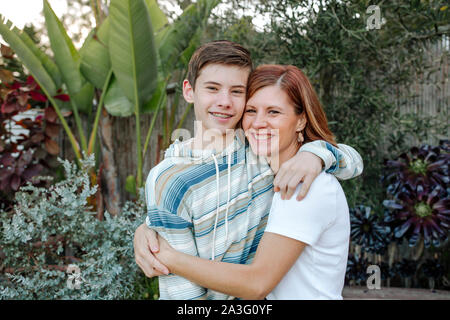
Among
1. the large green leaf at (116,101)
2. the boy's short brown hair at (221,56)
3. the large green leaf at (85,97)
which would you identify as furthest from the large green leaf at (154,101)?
the boy's short brown hair at (221,56)

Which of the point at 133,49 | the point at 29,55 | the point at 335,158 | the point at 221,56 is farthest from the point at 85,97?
the point at 335,158

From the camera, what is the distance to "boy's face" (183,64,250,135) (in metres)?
1.76

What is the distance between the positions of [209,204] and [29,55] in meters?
3.31

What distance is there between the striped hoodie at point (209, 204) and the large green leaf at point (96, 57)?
300 centimetres

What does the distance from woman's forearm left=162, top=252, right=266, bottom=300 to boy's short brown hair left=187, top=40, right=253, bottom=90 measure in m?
0.86

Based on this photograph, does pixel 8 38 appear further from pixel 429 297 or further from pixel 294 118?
pixel 429 297

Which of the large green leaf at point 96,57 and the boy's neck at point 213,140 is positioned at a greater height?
the large green leaf at point 96,57

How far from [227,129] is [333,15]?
2.07m

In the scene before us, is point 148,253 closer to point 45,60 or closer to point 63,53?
point 63,53

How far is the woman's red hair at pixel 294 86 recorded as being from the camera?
5.66ft

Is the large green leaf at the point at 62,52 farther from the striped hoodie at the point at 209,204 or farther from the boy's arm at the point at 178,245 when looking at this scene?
the boy's arm at the point at 178,245

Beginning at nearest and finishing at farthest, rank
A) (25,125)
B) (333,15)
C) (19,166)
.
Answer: (333,15), (19,166), (25,125)

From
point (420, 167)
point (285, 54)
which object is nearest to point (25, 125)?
point (285, 54)

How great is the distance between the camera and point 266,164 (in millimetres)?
1812
